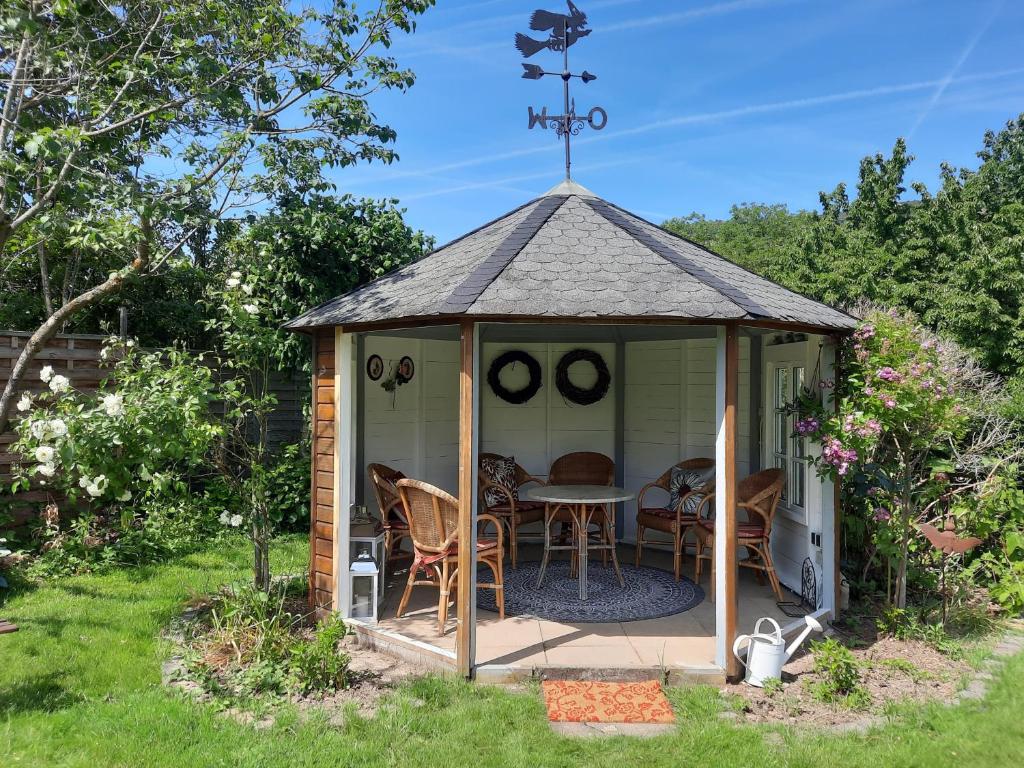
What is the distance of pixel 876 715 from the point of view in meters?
3.52

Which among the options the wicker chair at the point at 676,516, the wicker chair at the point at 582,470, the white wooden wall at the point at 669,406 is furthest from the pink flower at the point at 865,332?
the wicker chair at the point at 582,470

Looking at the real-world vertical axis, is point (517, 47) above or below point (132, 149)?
above

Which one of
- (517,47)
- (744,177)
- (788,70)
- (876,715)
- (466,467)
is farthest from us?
(744,177)

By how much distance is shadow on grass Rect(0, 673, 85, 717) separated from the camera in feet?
11.1

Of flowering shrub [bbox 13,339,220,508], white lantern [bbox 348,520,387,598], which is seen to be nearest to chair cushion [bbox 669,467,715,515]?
white lantern [bbox 348,520,387,598]

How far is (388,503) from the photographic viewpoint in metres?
5.57

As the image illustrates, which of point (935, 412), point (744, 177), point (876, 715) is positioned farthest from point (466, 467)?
point (744, 177)

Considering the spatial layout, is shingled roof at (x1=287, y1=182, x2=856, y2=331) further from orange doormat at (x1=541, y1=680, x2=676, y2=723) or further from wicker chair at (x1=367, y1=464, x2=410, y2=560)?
orange doormat at (x1=541, y1=680, x2=676, y2=723)

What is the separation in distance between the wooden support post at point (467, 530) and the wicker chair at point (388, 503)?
158 centimetres

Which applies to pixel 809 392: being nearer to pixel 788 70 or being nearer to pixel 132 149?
pixel 132 149

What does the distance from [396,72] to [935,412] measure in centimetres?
558

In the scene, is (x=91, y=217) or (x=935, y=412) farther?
(x=91, y=217)

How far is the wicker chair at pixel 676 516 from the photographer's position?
19.2 feet

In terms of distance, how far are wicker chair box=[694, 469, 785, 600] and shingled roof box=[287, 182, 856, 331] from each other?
143 centimetres
